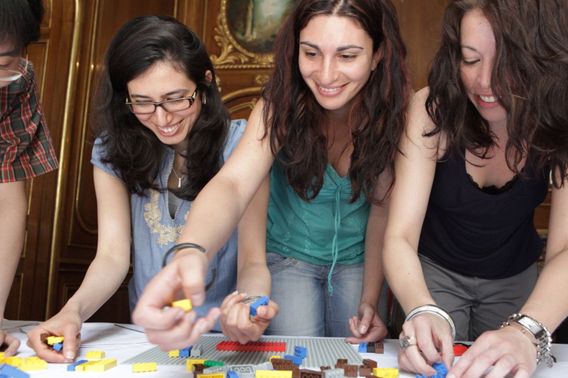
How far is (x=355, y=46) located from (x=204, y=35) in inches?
113

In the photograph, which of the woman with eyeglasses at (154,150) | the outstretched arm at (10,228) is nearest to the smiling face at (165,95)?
the woman with eyeglasses at (154,150)

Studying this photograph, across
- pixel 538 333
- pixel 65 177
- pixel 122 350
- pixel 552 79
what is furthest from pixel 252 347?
pixel 65 177

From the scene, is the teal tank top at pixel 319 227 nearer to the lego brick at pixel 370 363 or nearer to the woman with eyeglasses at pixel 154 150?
the woman with eyeglasses at pixel 154 150

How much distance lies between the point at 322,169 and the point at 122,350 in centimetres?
75

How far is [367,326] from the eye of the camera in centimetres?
176

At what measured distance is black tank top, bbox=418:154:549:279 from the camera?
177 cm

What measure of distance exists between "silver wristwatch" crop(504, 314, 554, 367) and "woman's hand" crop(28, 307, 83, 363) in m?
0.96

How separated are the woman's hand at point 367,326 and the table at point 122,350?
0.17 feet

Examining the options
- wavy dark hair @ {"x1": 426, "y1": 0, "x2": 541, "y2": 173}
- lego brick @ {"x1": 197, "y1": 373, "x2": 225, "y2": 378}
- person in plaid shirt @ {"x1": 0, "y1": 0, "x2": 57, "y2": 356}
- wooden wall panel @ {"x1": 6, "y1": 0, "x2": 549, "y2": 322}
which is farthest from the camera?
wooden wall panel @ {"x1": 6, "y1": 0, "x2": 549, "y2": 322}

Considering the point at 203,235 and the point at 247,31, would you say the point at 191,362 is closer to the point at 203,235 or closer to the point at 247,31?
the point at 203,235

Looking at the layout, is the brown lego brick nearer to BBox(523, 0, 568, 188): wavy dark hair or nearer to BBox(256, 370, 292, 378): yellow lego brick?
BBox(256, 370, 292, 378): yellow lego brick

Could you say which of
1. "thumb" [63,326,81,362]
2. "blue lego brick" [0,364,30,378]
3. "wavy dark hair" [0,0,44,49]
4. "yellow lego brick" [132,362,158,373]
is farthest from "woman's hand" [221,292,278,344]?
"wavy dark hair" [0,0,44,49]

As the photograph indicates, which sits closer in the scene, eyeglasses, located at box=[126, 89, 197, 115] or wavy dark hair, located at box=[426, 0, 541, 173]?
wavy dark hair, located at box=[426, 0, 541, 173]

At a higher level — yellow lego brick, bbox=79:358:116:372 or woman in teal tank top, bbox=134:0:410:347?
woman in teal tank top, bbox=134:0:410:347
